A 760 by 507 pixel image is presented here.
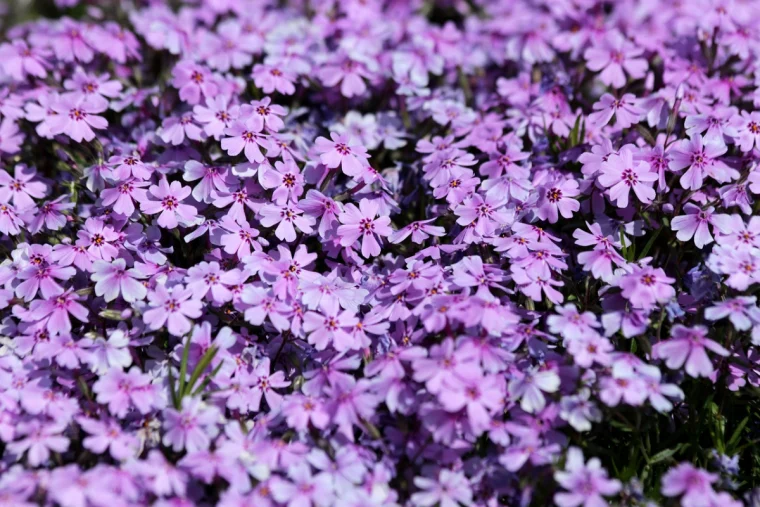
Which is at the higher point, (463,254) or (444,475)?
(463,254)

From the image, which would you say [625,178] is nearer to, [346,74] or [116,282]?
[346,74]

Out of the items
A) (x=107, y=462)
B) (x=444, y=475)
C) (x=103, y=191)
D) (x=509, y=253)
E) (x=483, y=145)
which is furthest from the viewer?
(x=483, y=145)

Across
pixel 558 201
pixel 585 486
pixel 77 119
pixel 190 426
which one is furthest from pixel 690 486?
pixel 77 119

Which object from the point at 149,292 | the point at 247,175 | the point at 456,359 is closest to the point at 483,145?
the point at 247,175

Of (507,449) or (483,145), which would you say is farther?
(483,145)

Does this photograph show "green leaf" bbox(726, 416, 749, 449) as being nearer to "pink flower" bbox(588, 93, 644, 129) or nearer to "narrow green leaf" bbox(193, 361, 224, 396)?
"pink flower" bbox(588, 93, 644, 129)

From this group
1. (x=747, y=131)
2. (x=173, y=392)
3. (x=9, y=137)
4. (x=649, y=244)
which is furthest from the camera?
(x=9, y=137)

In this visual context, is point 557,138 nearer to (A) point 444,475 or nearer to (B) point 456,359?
(B) point 456,359
